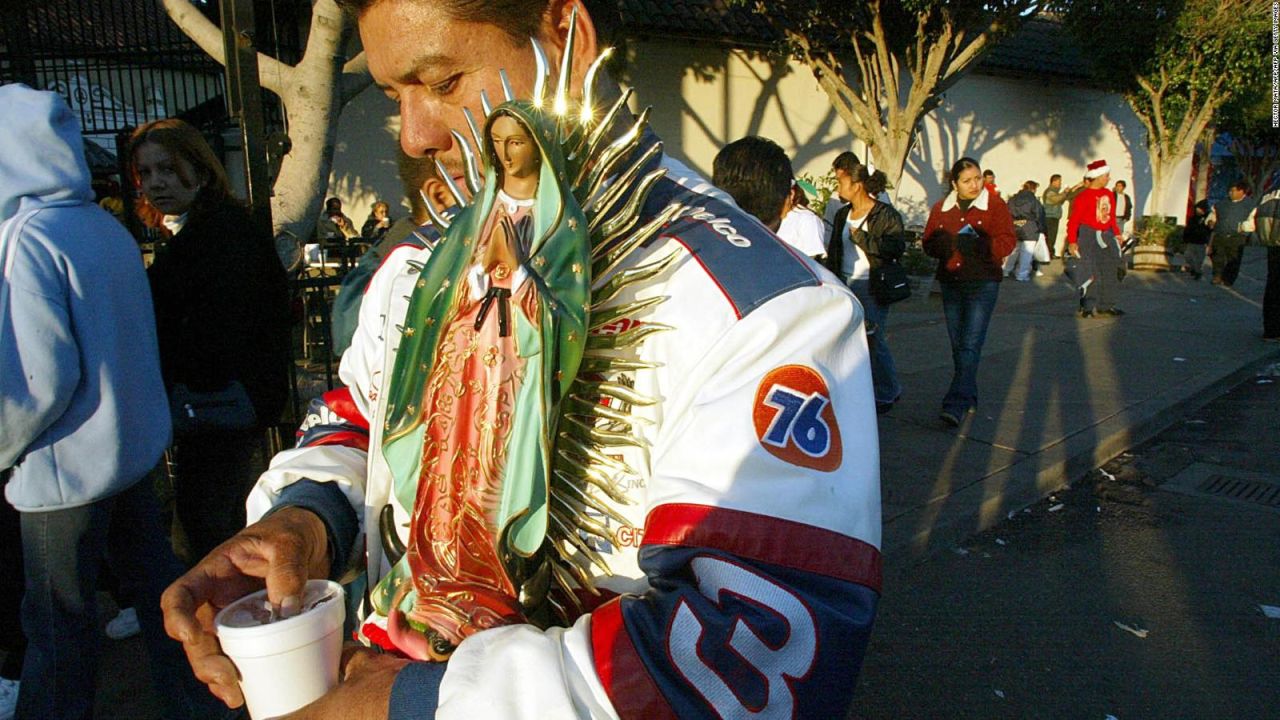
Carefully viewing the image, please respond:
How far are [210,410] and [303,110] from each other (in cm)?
391

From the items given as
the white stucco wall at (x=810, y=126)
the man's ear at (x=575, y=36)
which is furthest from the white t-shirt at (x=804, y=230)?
the man's ear at (x=575, y=36)

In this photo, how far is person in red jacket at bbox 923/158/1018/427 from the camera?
6844 mm

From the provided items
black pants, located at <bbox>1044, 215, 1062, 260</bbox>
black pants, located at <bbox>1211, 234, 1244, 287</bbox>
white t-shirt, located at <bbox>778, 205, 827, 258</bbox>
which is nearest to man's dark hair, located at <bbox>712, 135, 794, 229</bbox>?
white t-shirt, located at <bbox>778, 205, 827, 258</bbox>

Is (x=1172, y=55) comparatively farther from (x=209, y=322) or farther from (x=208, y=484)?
(x=208, y=484)

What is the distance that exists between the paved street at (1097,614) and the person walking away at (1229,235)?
10.8 metres

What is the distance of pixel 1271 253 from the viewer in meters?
10.0

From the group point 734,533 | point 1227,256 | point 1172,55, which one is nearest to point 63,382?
point 734,533

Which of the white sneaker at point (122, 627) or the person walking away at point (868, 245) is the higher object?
the person walking away at point (868, 245)

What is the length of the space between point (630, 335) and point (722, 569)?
0.37 metres

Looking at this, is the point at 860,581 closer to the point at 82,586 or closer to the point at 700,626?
the point at 700,626

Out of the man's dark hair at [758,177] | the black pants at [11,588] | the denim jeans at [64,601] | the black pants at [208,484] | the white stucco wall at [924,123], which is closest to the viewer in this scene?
the denim jeans at [64,601]

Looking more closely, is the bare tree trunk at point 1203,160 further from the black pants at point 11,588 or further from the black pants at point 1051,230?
the black pants at point 11,588

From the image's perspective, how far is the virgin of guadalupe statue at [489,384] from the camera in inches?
44.1

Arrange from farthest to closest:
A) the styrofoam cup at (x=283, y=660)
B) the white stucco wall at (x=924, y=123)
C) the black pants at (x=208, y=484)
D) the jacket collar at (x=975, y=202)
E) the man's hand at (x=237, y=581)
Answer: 1. the white stucco wall at (x=924, y=123)
2. the jacket collar at (x=975, y=202)
3. the black pants at (x=208, y=484)
4. the man's hand at (x=237, y=581)
5. the styrofoam cup at (x=283, y=660)
